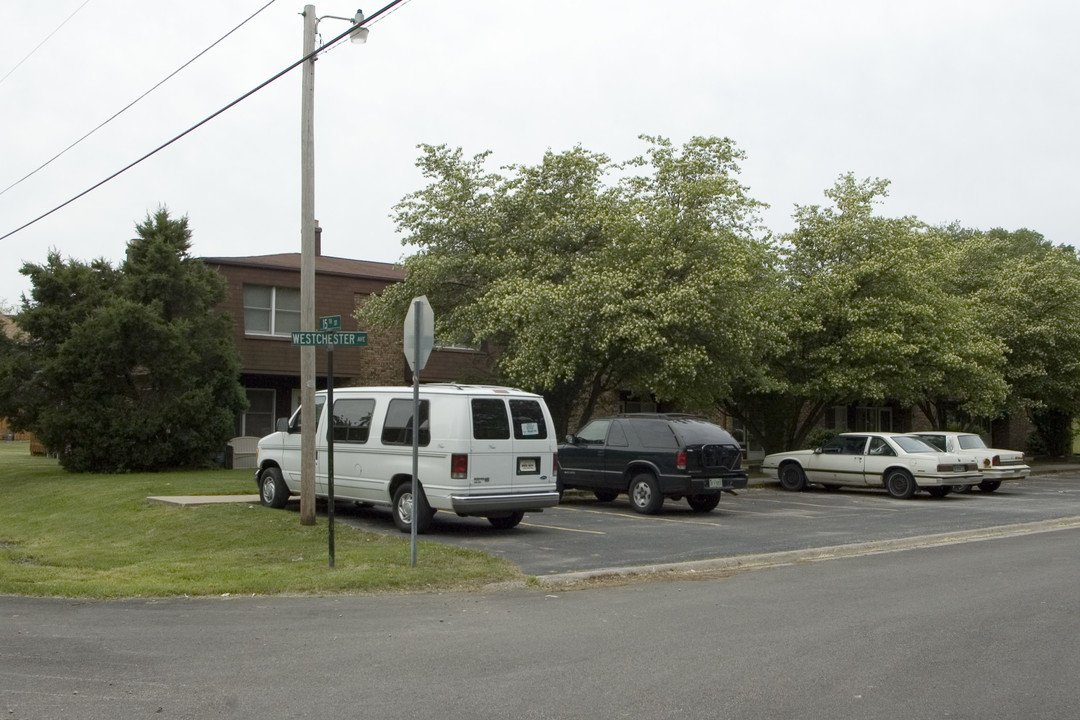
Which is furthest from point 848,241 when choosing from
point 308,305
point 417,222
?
point 308,305

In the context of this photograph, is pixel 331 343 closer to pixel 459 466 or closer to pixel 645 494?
pixel 459 466

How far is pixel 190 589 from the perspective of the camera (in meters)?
10.1

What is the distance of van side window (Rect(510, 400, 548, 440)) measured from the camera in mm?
14734

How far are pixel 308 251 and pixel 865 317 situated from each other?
59.0 ft

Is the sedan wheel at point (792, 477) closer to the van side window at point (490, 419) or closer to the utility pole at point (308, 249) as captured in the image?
the van side window at point (490, 419)

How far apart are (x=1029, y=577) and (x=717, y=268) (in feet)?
40.4

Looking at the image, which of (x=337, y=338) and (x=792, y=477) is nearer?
(x=337, y=338)

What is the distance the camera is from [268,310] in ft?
98.2

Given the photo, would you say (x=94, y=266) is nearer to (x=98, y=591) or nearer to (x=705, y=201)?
(x=705, y=201)

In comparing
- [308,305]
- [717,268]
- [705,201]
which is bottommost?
[308,305]

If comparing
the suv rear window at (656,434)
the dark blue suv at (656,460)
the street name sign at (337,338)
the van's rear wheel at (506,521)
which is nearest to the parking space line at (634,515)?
the dark blue suv at (656,460)

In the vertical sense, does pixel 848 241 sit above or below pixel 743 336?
above

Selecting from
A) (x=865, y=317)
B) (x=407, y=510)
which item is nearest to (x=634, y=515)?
(x=407, y=510)

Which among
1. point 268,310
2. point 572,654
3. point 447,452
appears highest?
point 268,310
